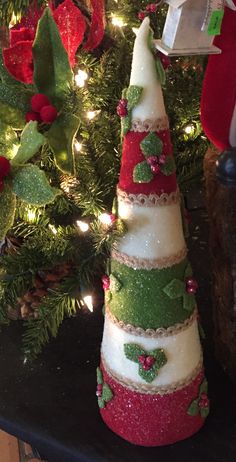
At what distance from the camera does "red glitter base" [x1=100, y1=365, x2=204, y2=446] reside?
58 centimetres

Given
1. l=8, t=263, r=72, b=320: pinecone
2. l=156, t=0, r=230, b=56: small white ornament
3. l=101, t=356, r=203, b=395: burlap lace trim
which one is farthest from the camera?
l=8, t=263, r=72, b=320: pinecone

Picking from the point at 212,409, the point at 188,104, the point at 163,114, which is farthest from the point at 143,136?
the point at 212,409

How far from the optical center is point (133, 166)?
519mm

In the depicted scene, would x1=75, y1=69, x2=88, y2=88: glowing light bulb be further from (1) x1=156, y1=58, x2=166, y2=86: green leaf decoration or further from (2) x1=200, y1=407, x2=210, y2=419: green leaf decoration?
(2) x1=200, y1=407, x2=210, y2=419: green leaf decoration

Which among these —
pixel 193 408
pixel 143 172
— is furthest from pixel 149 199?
pixel 193 408

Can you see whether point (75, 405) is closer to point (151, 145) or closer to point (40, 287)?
point (40, 287)

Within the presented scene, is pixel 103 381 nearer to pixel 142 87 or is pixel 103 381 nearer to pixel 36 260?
pixel 36 260

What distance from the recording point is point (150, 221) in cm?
52

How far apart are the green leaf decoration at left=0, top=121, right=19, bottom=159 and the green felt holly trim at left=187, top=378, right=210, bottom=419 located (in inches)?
12.5

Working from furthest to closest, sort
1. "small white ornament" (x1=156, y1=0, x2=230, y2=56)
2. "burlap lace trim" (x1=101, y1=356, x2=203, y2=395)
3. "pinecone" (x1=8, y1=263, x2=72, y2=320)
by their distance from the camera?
"pinecone" (x1=8, y1=263, x2=72, y2=320), "burlap lace trim" (x1=101, y1=356, x2=203, y2=395), "small white ornament" (x1=156, y1=0, x2=230, y2=56)

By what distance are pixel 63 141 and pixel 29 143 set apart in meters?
0.05

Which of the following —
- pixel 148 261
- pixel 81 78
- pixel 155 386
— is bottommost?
pixel 155 386

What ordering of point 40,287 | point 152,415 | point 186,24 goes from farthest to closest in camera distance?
point 40,287
point 152,415
point 186,24

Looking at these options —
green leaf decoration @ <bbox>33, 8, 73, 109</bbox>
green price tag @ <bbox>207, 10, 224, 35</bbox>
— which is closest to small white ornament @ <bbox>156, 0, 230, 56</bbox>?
green price tag @ <bbox>207, 10, 224, 35</bbox>
